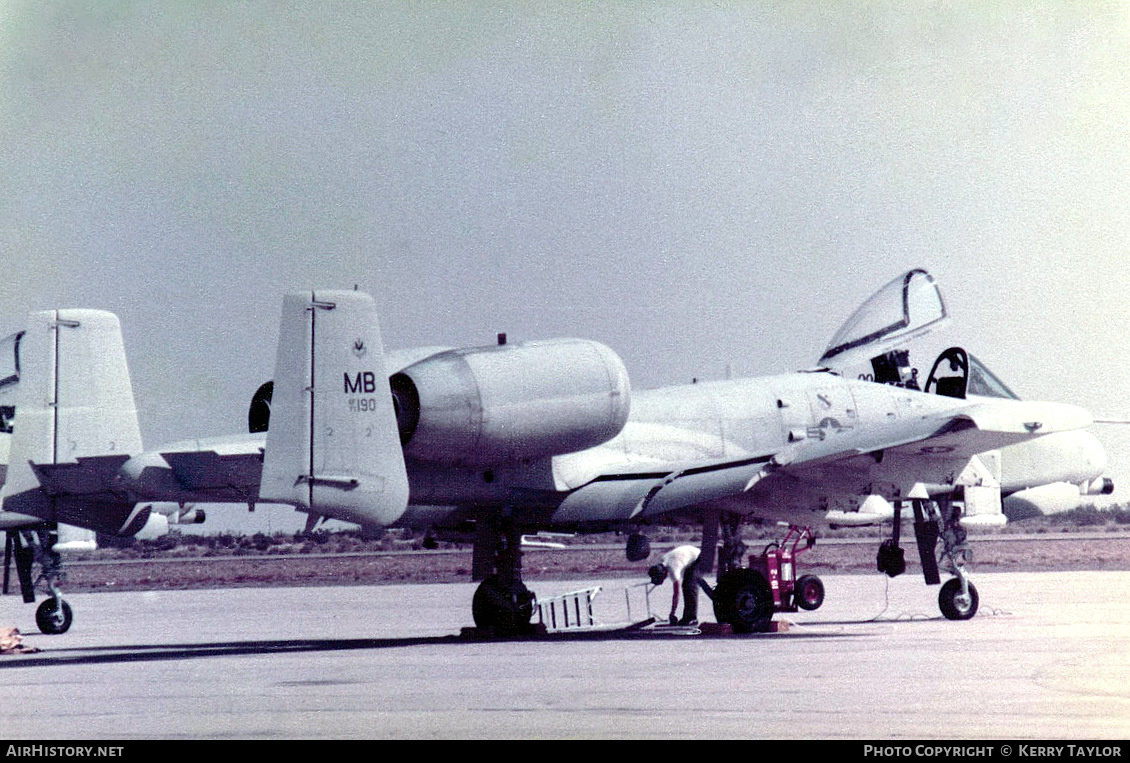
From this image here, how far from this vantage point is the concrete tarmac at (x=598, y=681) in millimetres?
10242

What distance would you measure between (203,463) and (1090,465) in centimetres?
1347

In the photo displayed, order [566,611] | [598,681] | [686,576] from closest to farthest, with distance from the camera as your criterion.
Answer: [598,681]
[686,576]
[566,611]

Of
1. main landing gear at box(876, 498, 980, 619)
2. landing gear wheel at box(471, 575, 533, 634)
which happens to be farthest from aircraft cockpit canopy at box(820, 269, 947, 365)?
landing gear wheel at box(471, 575, 533, 634)

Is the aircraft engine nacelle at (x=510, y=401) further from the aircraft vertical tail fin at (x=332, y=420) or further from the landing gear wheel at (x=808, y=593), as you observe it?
the landing gear wheel at (x=808, y=593)

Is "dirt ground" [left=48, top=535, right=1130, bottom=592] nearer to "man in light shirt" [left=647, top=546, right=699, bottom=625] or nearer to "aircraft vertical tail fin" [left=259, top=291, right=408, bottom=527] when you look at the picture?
"man in light shirt" [left=647, top=546, right=699, bottom=625]

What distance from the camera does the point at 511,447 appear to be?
663 inches

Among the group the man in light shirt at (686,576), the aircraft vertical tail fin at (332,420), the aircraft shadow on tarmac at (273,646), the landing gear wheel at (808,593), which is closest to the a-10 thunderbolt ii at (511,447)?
the aircraft vertical tail fin at (332,420)

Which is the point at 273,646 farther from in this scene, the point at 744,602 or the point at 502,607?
the point at 744,602

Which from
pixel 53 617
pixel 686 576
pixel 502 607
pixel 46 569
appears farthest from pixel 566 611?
pixel 46 569

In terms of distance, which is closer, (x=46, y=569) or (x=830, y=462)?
(x=830, y=462)

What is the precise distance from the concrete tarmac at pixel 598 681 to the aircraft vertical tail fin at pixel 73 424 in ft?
6.07

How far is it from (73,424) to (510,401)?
6058 mm

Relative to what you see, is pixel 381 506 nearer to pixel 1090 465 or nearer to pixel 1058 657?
pixel 1058 657
